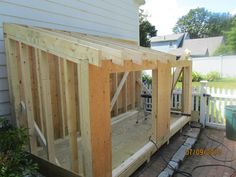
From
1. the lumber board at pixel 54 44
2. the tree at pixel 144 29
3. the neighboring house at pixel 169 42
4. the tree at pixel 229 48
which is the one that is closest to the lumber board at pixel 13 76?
the lumber board at pixel 54 44

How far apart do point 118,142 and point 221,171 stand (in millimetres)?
2037

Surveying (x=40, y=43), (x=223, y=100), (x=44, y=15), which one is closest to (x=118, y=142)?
(x=40, y=43)

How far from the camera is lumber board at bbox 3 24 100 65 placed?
2.12 metres

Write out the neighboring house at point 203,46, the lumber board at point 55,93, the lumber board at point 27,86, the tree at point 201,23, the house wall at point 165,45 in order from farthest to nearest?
the tree at point 201,23
the house wall at point 165,45
the neighboring house at point 203,46
the lumber board at point 55,93
the lumber board at point 27,86

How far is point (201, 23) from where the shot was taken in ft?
201

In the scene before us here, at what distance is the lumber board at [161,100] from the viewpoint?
4059 millimetres

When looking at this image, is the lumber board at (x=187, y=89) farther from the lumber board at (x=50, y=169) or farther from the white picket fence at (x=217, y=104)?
the lumber board at (x=50, y=169)

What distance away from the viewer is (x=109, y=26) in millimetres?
5625

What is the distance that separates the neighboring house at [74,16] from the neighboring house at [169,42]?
28.2 meters

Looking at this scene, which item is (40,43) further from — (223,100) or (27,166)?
(223,100)

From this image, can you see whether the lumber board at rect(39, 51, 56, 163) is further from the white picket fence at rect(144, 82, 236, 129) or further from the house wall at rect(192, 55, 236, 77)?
the house wall at rect(192, 55, 236, 77)

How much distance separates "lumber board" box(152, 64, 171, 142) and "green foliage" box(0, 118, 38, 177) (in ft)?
8.26

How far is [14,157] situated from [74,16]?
3.23 meters

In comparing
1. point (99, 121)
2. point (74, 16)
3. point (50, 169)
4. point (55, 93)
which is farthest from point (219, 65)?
point (50, 169)
